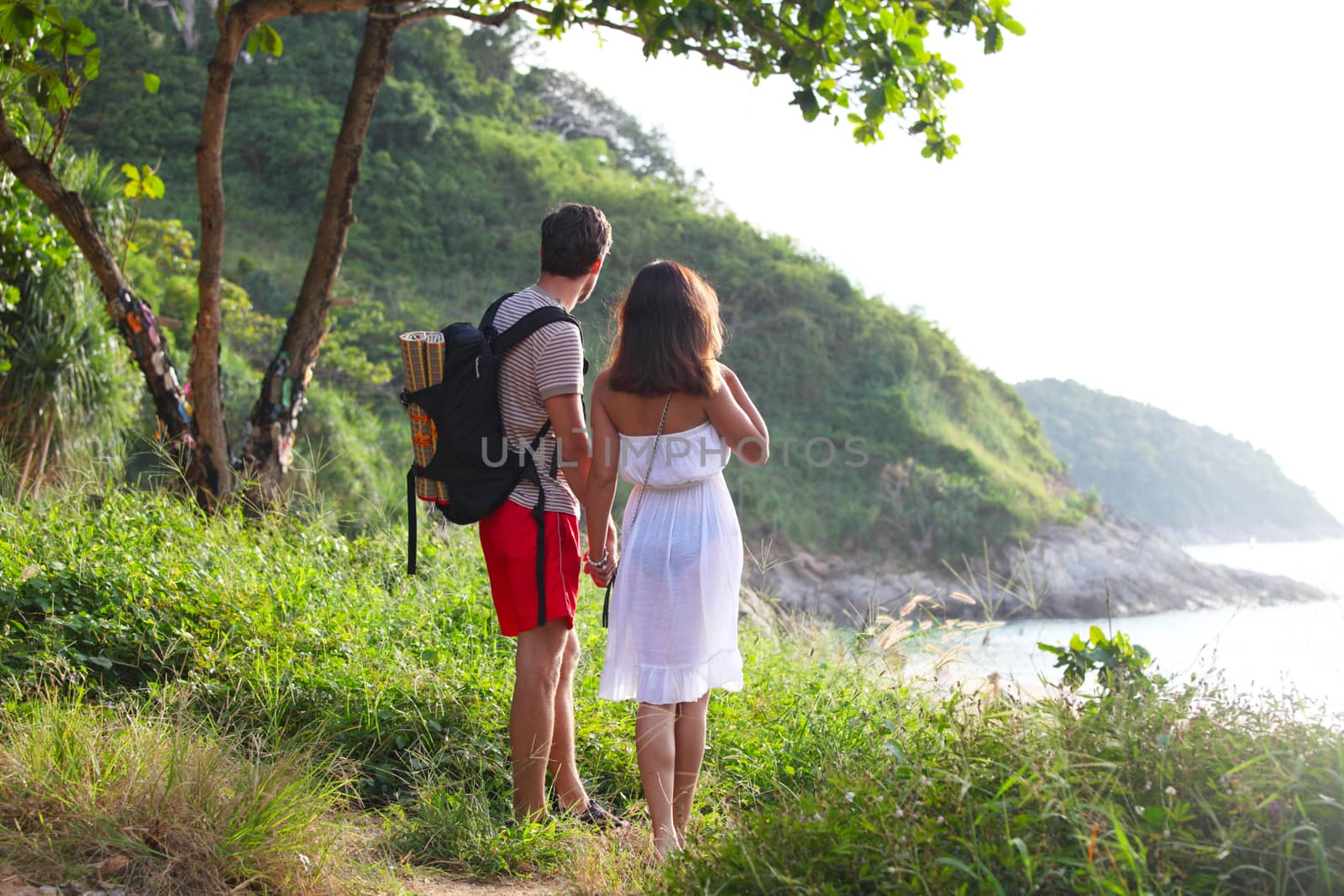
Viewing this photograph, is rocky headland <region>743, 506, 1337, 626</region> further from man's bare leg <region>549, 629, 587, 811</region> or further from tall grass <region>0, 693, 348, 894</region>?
tall grass <region>0, 693, 348, 894</region>

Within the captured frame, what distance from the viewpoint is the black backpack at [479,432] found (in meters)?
2.84

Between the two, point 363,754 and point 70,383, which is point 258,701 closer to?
point 363,754

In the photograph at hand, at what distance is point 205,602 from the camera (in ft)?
12.2

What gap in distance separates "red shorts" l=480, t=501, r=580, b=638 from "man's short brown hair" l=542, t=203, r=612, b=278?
2.36 ft

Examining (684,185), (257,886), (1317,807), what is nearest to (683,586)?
(257,886)

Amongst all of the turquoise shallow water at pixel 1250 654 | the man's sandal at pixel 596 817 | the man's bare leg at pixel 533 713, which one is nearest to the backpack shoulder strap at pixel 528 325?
the man's bare leg at pixel 533 713

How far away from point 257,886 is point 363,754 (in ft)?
3.44

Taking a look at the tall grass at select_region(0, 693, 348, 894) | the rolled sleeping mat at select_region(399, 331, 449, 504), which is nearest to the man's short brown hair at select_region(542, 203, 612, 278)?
the rolled sleeping mat at select_region(399, 331, 449, 504)

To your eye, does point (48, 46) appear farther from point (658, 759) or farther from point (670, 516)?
point (658, 759)

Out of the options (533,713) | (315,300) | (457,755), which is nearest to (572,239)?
(533,713)

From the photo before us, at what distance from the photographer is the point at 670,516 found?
2.76 meters

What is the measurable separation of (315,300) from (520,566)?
338 centimetres

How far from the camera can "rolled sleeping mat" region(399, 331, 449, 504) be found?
2.88 metres

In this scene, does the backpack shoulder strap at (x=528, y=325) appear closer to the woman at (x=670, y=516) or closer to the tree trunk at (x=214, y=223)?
the woman at (x=670, y=516)
